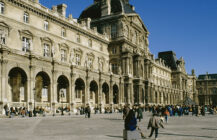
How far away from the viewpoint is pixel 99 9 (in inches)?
2542

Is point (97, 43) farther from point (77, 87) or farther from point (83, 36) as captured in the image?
point (77, 87)

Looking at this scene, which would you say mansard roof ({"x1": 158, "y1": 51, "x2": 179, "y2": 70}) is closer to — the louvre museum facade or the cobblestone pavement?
the louvre museum facade

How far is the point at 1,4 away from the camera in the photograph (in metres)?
34.5

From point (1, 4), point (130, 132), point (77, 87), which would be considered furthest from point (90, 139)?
point (77, 87)

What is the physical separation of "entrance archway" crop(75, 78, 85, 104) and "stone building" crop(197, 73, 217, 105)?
101m

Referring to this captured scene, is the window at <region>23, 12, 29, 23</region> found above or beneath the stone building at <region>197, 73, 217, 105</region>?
above

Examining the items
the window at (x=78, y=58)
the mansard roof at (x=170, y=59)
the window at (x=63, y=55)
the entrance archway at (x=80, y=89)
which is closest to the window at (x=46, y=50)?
the window at (x=63, y=55)

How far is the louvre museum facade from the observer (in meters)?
33.6

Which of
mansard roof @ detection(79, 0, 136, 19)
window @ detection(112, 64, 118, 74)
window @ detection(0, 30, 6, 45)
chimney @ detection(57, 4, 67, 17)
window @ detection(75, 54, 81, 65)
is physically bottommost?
window @ detection(112, 64, 118, 74)

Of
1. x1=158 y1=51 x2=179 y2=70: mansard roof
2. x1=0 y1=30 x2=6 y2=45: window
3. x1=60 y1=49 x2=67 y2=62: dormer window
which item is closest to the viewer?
x1=0 y1=30 x2=6 y2=45: window

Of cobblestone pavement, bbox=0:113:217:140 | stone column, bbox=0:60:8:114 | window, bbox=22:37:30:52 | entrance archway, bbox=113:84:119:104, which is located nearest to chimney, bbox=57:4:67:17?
window, bbox=22:37:30:52

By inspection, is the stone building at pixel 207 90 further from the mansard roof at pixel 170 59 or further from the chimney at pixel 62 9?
the chimney at pixel 62 9

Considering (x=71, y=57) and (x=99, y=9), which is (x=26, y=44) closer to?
(x=71, y=57)

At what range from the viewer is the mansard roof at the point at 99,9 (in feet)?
202
